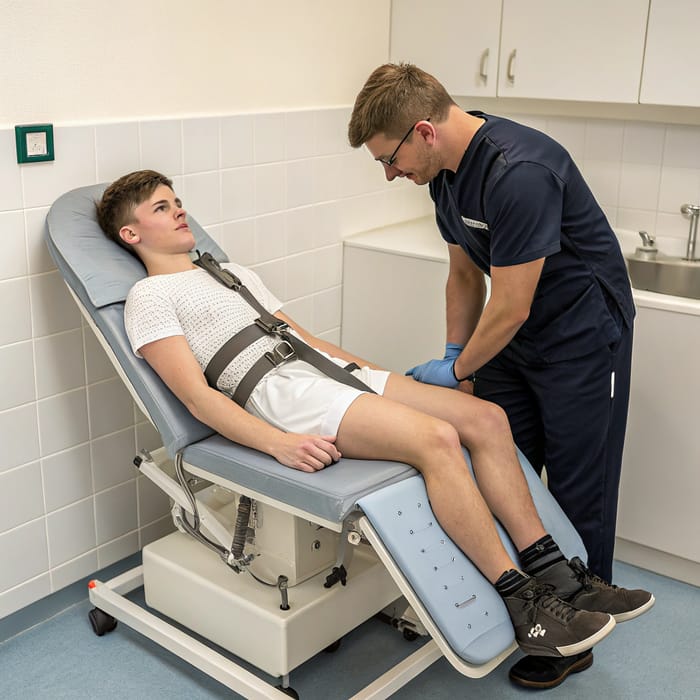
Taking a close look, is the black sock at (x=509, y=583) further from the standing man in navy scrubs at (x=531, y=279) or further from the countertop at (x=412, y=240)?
the countertop at (x=412, y=240)

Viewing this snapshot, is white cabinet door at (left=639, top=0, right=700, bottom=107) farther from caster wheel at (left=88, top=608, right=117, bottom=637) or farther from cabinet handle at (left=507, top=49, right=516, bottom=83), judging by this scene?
caster wheel at (left=88, top=608, right=117, bottom=637)

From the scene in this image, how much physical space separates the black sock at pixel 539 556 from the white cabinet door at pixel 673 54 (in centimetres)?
145

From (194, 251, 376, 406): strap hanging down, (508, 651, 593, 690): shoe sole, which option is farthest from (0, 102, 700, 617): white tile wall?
(508, 651, 593, 690): shoe sole

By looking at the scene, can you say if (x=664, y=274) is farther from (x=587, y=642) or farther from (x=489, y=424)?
(x=587, y=642)

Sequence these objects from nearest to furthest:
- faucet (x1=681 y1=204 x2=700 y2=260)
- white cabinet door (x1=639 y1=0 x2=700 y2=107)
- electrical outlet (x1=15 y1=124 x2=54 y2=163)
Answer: electrical outlet (x1=15 y1=124 x2=54 y2=163), white cabinet door (x1=639 y1=0 x2=700 y2=107), faucet (x1=681 y1=204 x2=700 y2=260)

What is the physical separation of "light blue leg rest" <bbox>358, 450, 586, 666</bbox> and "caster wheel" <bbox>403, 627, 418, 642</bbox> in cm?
53

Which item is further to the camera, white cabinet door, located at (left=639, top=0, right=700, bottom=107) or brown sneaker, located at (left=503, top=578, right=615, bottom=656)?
white cabinet door, located at (left=639, top=0, right=700, bottom=107)

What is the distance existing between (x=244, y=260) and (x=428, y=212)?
3.46ft

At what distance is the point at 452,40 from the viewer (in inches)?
124

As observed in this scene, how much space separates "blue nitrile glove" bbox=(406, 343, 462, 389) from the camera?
7.54ft

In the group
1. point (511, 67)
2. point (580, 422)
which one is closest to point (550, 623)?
point (580, 422)

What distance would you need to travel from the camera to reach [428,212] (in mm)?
3648

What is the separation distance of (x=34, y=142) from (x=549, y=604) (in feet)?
5.10

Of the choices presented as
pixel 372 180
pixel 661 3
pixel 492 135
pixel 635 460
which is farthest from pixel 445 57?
pixel 635 460
